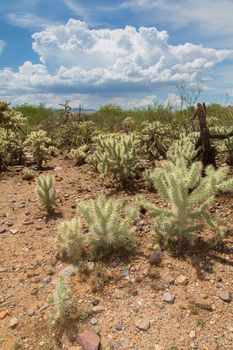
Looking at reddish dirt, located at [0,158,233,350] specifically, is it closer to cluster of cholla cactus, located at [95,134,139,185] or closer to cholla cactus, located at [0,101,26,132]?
cluster of cholla cactus, located at [95,134,139,185]

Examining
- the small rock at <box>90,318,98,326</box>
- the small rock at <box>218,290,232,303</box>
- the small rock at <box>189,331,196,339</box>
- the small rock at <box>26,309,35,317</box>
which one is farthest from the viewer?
the small rock at <box>26,309,35,317</box>

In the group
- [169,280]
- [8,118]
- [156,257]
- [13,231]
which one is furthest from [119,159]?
[8,118]

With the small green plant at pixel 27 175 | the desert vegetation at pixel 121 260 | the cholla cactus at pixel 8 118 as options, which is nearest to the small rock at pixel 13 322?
the desert vegetation at pixel 121 260

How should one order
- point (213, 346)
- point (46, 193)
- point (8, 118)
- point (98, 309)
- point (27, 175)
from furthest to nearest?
point (8, 118) → point (27, 175) → point (46, 193) → point (98, 309) → point (213, 346)

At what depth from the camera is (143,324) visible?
349 cm

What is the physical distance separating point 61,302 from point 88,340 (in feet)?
1.32

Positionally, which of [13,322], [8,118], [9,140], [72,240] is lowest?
[13,322]

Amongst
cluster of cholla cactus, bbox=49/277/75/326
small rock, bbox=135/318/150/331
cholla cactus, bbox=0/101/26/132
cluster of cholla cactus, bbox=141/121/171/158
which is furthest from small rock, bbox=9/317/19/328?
cholla cactus, bbox=0/101/26/132

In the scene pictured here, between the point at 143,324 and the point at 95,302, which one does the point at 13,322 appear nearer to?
the point at 95,302

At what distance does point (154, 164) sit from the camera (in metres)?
7.39

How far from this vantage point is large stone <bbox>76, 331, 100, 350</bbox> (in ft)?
10.9

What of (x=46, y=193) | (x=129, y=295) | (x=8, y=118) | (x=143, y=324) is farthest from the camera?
(x=8, y=118)

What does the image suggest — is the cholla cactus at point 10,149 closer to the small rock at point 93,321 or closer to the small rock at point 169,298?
the small rock at point 93,321

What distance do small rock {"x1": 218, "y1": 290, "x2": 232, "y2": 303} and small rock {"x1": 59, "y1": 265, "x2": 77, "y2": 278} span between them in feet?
4.90
